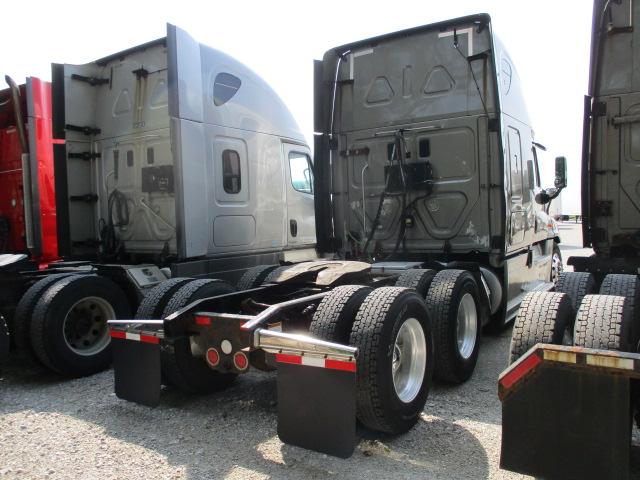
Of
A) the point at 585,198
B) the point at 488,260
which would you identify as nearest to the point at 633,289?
the point at 585,198

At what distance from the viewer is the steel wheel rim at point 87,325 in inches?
212

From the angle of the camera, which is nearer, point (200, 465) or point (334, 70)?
point (200, 465)

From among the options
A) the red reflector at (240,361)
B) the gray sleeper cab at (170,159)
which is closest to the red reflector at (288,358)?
the red reflector at (240,361)

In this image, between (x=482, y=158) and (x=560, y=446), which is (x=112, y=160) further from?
(x=560, y=446)

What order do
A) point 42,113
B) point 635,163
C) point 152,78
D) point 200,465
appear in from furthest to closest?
point 42,113
point 152,78
point 635,163
point 200,465

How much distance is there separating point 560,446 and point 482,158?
3.99 meters

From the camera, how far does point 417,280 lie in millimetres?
4965

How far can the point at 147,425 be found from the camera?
13.0ft

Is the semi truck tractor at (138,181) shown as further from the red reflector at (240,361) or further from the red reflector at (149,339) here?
the red reflector at (240,361)

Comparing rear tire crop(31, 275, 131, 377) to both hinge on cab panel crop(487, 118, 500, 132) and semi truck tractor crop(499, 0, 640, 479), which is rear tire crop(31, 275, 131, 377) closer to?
semi truck tractor crop(499, 0, 640, 479)

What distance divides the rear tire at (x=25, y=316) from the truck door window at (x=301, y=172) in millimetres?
3953

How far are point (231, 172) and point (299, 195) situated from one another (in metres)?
1.57

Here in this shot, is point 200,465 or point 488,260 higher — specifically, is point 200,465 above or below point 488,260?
below

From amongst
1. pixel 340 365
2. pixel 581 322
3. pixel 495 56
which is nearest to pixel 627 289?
pixel 581 322
